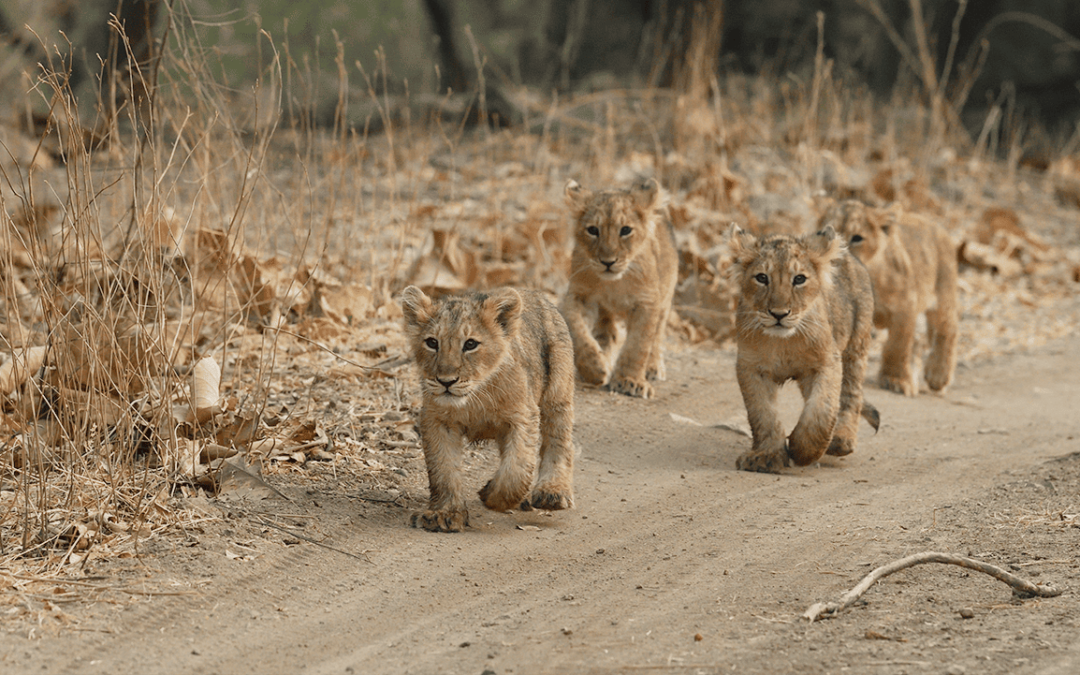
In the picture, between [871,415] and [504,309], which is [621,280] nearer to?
[871,415]

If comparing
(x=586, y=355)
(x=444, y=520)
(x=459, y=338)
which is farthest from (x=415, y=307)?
(x=586, y=355)

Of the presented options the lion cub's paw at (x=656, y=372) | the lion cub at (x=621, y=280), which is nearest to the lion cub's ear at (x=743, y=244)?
the lion cub at (x=621, y=280)

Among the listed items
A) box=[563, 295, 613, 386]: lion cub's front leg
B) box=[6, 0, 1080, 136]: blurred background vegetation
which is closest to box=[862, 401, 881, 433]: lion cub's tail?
box=[563, 295, 613, 386]: lion cub's front leg

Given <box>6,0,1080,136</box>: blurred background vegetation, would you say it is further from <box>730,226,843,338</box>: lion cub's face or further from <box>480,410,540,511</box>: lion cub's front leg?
<box>480,410,540,511</box>: lion cub's front leg

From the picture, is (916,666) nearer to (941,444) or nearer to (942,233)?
(941,444)

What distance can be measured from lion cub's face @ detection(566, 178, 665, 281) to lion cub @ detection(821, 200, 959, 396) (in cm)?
138

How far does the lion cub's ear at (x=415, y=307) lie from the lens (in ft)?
18.3

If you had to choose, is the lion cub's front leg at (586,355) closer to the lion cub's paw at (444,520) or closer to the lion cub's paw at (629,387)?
the lion cub's paw at (629,387)

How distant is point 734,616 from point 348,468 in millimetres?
2445

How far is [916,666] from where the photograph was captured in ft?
13.2

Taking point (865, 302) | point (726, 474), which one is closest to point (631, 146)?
point (865, 302)

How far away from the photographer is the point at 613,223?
837 centimetres

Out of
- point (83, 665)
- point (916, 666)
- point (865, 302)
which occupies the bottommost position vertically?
point (83, 665)

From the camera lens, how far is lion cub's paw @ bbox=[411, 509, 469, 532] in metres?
5.51
